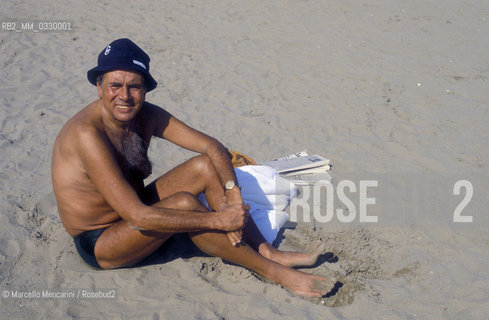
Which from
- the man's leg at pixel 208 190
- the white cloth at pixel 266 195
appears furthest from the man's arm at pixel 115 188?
the white cloth at pixel 266 195

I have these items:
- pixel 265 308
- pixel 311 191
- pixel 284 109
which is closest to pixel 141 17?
pixel 284 109

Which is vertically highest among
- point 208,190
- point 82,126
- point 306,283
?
point 82,126

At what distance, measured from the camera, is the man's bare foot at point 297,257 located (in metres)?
3.04

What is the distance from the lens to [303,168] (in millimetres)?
4125

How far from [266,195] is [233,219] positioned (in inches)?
40.5

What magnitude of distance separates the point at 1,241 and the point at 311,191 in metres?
2.41

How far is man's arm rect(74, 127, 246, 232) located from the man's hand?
0.19m

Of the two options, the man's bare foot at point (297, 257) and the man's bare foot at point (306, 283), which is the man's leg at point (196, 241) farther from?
the man's bare foot at point (297, 257)

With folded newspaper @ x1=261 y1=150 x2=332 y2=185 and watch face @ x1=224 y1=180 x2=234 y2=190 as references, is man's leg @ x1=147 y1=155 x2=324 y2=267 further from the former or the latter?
folded newspaper @ x1=261 y1=150 x2=332 y2=185

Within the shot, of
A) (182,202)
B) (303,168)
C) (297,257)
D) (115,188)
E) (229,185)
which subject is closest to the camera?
(115,188)

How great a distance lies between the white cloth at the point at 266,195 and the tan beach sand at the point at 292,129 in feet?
0.60

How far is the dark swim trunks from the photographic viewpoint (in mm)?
2727

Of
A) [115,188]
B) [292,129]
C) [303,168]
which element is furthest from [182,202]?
[292,129]

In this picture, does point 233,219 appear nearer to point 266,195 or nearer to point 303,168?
point 266,195
